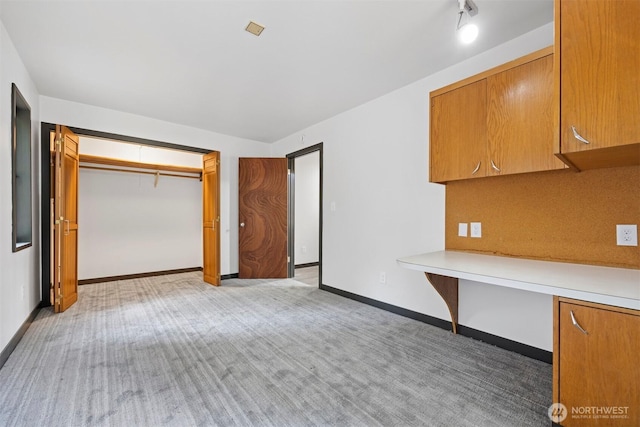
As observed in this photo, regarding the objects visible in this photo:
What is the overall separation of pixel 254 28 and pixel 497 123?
190 cm

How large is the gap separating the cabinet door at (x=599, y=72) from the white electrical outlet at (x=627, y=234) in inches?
30.5

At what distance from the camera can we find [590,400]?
48.0 inches

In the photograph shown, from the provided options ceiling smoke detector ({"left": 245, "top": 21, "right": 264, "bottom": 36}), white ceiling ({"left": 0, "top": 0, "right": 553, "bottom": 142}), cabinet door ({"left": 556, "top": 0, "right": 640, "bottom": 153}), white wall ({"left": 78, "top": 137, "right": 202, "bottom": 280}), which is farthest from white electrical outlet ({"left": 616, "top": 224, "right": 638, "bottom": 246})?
white wall ({"left": 78, "top": 137, "right": 202, "bottom": 280})

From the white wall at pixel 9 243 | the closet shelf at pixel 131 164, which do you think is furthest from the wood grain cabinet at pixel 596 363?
the closet shelf at pixel 131 164

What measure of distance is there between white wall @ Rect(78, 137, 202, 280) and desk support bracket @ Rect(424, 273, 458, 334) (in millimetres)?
4681

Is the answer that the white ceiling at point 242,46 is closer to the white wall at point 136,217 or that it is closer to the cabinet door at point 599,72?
the cabinet door at point 599,72

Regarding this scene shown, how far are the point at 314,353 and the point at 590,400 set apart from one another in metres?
1.58

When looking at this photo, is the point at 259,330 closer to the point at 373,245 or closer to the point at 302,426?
the point at 302,426

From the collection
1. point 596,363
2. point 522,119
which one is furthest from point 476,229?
point 596,363

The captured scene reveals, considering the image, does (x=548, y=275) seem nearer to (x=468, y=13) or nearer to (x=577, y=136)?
(x=577, y=136)

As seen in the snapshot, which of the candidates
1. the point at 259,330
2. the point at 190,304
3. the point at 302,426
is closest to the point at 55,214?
the point at 190,304

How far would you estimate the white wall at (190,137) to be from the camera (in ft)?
11.3

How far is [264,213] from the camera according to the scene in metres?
4.92

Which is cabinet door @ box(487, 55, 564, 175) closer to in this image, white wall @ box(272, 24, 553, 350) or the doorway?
white wall @ box(272, 24, 553, 350)
